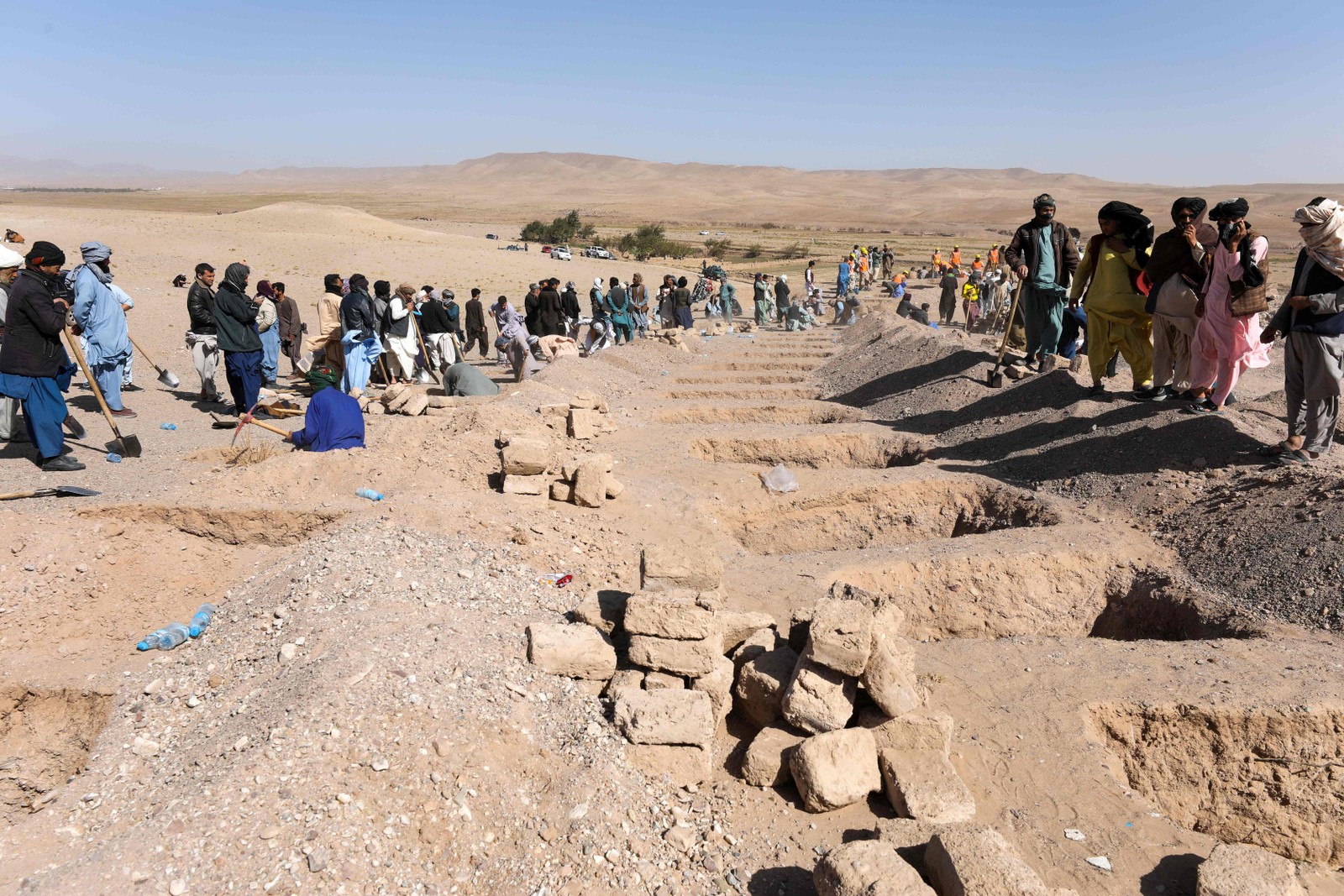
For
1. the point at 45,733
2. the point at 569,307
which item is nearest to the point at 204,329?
the point at 45,733

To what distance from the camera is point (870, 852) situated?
10.1 ft

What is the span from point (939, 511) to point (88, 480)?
7.50 m

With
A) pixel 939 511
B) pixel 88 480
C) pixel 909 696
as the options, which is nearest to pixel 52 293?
pixel 88 480

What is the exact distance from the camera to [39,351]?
683 centimetres

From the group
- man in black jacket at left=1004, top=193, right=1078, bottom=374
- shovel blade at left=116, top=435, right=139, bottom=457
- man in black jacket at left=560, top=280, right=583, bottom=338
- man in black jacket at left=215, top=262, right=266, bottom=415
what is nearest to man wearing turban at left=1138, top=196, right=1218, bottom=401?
man in black jacket at left=1004, top=193, right=1078, bottom=374

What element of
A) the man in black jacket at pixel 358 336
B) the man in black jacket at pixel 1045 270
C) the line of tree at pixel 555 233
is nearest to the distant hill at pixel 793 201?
the line of tree at pixel 555 233

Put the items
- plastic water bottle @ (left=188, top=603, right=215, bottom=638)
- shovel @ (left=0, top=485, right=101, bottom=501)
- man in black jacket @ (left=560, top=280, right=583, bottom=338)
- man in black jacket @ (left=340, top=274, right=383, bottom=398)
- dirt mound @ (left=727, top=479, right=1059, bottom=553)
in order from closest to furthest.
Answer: plastic water bottle @ (left=188, top=603, right=215, bottom=638), shovel @ (left=0, top=485, right=101, bottom=501), dirt mound @ (left=727, top=479, right=1059, bottom=553), man in black jacket @ (left=340, top=274, right=383, bottom=398), man in black jacket @ (left=560, top=280, right=583, bottom=338)

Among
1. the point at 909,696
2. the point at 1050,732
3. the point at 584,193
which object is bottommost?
the point at 1050,732

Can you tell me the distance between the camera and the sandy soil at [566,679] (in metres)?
3.51

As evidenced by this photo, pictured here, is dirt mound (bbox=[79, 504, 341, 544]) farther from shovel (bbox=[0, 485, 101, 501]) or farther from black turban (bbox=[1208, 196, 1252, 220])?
black turban (bbox=[1208, 196, 1252, 220])

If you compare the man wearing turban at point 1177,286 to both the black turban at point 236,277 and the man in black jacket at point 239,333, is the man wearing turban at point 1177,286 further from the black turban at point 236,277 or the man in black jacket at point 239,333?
the black turban at point 236,277

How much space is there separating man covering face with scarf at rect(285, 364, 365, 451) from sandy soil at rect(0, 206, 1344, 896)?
323 mm

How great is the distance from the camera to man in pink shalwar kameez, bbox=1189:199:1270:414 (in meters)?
6.67

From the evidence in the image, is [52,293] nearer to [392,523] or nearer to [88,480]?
[88,480]
